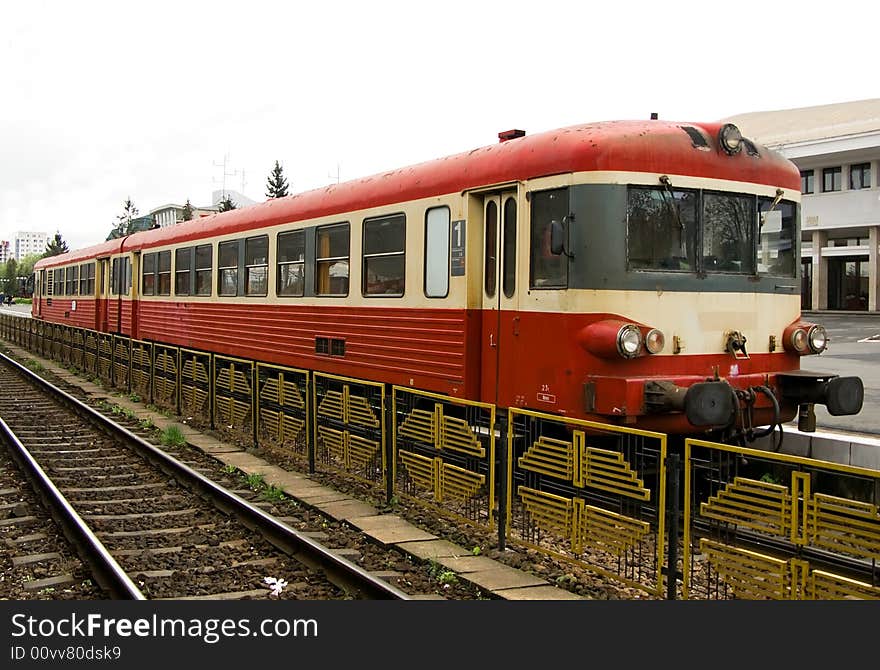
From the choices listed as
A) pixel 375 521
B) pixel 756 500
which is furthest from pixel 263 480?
pixel 756 500

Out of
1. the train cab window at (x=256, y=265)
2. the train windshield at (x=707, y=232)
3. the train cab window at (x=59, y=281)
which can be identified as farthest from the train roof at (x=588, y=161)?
the train cab window at (x=59, y=281)

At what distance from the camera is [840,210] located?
40.7 metres

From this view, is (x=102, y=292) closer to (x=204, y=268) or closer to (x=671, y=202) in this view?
(x=204, y=268)

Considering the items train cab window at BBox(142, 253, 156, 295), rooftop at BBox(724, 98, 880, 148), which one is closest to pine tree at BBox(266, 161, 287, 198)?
rooftop at BBox(724, 98, 880, 148)

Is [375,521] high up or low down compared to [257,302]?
down

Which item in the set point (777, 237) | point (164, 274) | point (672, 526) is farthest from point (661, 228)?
point (164, 274)

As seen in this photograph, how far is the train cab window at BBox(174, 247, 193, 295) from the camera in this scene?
704 inches

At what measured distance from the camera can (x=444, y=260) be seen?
32.4 ft

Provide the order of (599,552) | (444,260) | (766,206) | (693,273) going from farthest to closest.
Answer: (444,260) < (766,206) < (693,273) < (599,552)

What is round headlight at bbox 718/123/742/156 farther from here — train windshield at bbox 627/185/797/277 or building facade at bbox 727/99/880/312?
building facade at bbox 727/99/880/312

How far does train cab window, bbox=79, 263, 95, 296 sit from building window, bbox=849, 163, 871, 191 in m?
32.4

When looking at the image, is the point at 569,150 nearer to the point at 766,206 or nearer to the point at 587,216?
the point at 587,216

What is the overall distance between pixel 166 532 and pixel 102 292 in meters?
18.5

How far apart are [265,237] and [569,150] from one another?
736 cm
